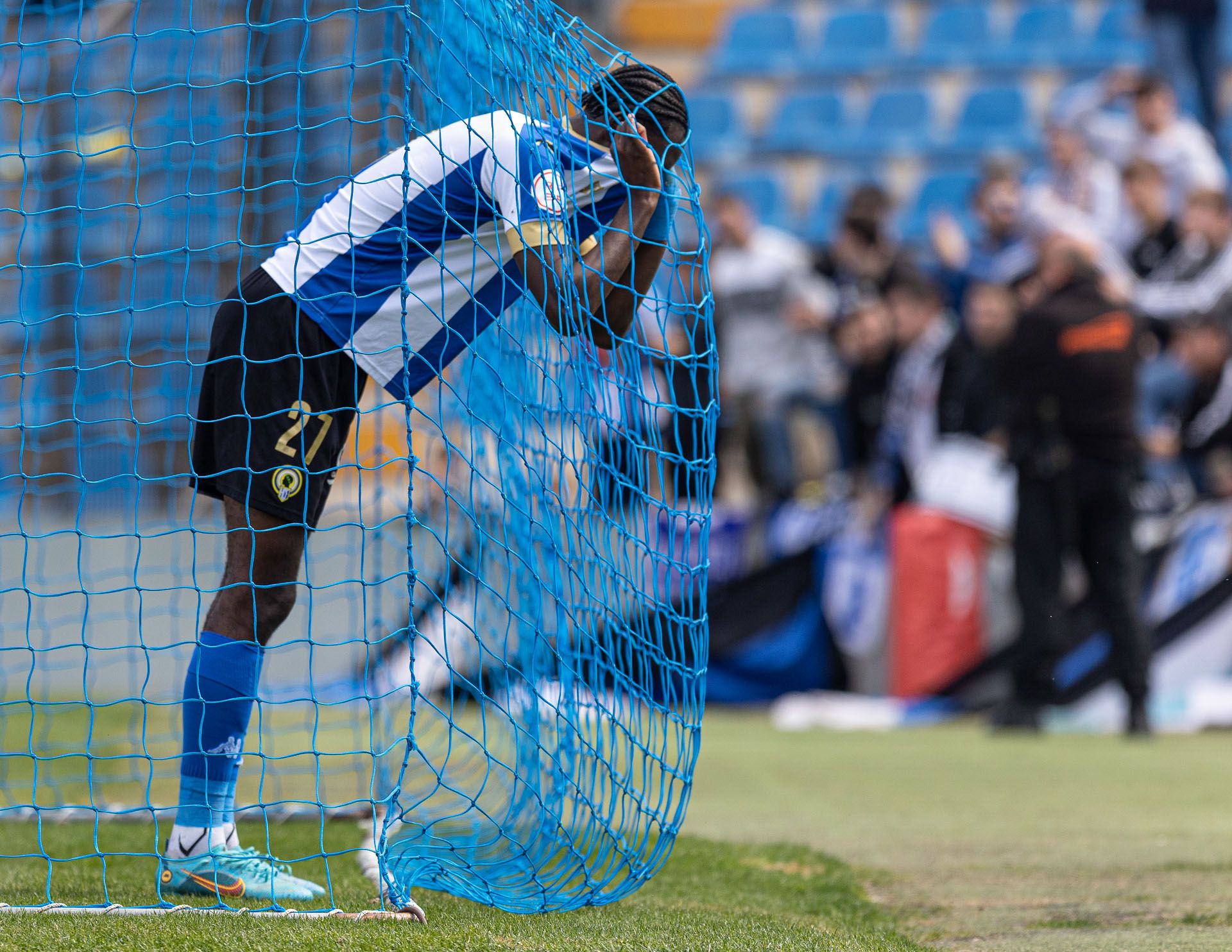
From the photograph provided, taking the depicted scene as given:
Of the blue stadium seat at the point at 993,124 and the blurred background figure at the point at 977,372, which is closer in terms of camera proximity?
the blurred background figure at the point at 977,372

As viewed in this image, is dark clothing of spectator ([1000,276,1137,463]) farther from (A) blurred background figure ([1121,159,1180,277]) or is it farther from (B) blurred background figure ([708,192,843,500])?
(B) blurred background figure ([708,192,843,500])

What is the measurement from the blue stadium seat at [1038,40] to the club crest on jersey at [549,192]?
10.00 m

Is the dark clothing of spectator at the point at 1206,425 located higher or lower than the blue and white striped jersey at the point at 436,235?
lower

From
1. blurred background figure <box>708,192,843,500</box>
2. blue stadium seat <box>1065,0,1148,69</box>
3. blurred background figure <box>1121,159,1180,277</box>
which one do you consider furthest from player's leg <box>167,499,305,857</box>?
blue stadium seat <box>1065,0,1148,69</box>

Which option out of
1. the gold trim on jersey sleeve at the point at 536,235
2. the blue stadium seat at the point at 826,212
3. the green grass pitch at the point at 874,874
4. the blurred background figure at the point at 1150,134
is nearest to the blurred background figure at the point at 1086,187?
the blurred background figure at the point at 1150,134

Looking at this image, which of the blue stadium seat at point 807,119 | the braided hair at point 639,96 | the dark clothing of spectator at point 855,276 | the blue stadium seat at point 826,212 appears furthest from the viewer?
the blue stadium seat at point 807,119

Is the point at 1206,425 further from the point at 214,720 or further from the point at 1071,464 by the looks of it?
the point at 214,720

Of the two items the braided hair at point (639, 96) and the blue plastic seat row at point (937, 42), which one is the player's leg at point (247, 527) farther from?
the blue plastic seat row at point (937, 42)

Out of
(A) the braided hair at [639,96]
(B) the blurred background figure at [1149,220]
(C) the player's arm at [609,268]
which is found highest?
(B) the blurred background figure at [1149,220]

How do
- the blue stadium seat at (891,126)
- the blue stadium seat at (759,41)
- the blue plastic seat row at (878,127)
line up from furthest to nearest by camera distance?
the blue stadium seat at (759,41) → the blue stadium seat at (891,126) → the blue plastic seat row at (878,127)

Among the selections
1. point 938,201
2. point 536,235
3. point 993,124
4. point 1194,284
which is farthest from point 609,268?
point 993,124

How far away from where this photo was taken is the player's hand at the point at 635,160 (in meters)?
3.20

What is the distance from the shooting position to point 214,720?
3.07 meters

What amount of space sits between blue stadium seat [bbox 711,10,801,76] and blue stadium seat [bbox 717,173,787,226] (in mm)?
1556
